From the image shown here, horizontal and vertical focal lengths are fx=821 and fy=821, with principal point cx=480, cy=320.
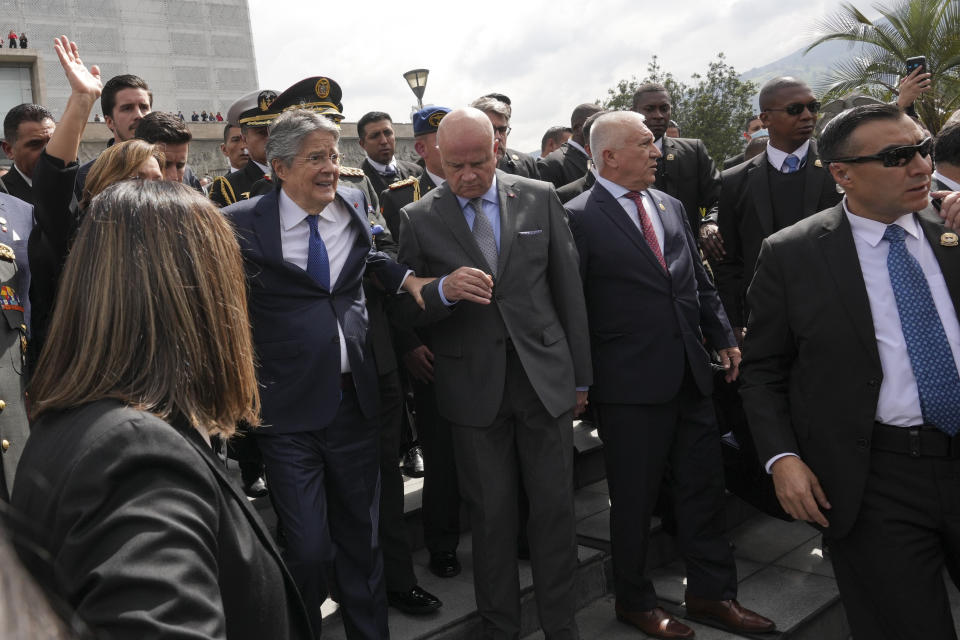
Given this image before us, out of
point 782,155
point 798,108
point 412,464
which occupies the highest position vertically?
point 798,108

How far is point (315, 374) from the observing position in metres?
3.21

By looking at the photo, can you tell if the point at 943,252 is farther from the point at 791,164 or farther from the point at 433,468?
the point at 433,468

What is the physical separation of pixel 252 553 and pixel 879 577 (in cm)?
217

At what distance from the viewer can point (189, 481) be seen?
1213mm

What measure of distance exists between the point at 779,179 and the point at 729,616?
2.46m

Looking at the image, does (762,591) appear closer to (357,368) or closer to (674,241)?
(674,241)

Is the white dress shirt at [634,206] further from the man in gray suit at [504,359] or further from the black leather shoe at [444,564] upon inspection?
the black leather shoe at [444,564]

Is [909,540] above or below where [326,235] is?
below

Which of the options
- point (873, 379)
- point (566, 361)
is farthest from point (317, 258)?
point (873, 379)

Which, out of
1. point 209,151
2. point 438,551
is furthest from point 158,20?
point 438,551

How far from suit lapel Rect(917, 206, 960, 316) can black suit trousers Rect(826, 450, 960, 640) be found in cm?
56

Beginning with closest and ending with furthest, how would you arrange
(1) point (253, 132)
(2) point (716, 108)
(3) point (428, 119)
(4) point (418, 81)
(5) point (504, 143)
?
(1) point (253, 132) < (3) point (428, 119) < (5) point (504, 143) < (4) point (418, 81) < (2) point (716, 108)

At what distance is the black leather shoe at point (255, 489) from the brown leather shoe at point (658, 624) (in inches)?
82.0

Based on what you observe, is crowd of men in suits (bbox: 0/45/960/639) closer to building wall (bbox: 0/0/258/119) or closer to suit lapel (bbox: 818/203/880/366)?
suit lapel (bbox: 818/203/880/366)
